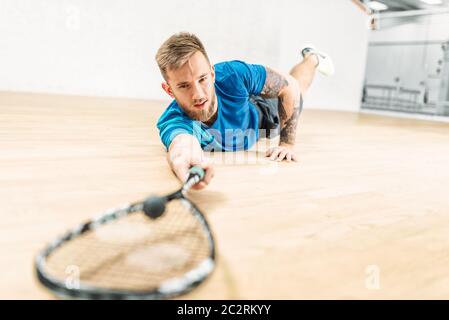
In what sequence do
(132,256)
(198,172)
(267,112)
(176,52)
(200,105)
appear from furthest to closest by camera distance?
(267,112) < (200,105) < (176,52) < (198,172) < (132,256)

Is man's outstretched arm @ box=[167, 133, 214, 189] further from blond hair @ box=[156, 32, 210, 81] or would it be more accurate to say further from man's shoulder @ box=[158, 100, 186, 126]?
blond hair @ box=[156, 32, 210, 81]

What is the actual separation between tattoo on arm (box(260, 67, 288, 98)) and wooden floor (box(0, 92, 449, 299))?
0.28m

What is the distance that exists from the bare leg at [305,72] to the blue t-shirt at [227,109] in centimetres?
90

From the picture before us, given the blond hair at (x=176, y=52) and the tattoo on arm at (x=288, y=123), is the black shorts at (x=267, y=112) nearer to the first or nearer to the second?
the tattoo on arm at (x=288, y=123)

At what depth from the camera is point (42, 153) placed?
1398 mm

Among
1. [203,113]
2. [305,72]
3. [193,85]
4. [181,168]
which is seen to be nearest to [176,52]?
[193,85]

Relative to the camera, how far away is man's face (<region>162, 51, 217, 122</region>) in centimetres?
122

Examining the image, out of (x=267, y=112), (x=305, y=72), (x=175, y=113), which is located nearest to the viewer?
(x=175, y=113)

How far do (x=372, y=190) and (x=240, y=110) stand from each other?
0.67 meters

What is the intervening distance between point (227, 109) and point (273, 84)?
252 millimetres

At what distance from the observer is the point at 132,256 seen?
1.94ft

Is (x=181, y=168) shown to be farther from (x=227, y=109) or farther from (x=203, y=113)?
(x=227, y=109)

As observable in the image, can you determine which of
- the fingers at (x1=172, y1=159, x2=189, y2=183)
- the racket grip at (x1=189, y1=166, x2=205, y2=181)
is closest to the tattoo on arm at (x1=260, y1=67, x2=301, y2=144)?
the fingers at (x1=172, y1=159, x2=189, y2=183)
